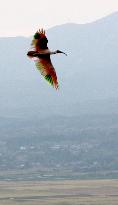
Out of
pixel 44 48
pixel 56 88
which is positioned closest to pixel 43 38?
pixel 44 48

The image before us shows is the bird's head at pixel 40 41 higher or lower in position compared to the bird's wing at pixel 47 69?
higher

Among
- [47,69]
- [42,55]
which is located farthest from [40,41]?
[47,69]

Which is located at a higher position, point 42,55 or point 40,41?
point 40,41

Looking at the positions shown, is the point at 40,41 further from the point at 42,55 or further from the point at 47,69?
the point at 47,69

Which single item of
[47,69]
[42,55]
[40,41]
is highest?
[40,41]

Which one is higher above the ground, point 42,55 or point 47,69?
point 42,55

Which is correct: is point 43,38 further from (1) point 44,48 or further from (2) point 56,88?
(2) point 56,88

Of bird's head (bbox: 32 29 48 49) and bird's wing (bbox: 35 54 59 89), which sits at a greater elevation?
bird's head (bbox: 32 29 48 49)

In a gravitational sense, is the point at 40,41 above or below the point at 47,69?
above
